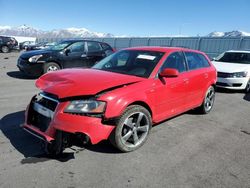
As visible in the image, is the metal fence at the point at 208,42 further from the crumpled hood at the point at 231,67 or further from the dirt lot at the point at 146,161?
the dirt lot at the point at 146,161

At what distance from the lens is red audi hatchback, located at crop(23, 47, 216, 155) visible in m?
3.42

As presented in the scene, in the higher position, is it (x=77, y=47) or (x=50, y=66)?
(x=77, y=47)

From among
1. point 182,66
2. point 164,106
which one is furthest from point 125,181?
point 182,66

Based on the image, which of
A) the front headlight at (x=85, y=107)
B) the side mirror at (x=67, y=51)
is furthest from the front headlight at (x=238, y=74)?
the front headlight at (x=85, y=107)

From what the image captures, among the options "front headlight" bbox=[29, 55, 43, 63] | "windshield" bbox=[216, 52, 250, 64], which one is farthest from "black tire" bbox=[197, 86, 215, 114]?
"front headlight" bbox=[29, 55, 43, 63]

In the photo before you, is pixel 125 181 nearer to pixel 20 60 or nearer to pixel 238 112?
pixel 238 112

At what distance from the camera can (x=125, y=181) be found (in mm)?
3125

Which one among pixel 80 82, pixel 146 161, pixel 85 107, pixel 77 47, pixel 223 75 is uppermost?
pixel 80 82

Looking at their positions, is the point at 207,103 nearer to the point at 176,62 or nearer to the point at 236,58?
the point at 176,62

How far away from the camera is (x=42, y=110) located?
3.72m

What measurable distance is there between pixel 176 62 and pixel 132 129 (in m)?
1.83

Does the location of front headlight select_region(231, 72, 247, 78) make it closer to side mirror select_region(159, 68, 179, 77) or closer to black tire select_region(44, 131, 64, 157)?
side mirror select_region(159, 68, 179, 77)

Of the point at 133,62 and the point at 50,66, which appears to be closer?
the point at 133,62

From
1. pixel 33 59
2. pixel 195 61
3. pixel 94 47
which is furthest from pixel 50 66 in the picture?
pixel 195 61
